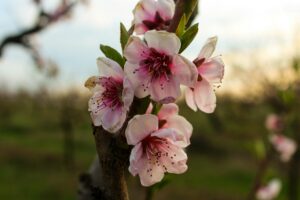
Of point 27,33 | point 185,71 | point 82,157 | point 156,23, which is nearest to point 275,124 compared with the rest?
point 27,33

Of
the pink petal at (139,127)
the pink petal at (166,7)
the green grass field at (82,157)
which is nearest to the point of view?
the pink petal at (139,127)

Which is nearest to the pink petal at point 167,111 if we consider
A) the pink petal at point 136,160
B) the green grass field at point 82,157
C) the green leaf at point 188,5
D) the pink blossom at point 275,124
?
the pink petal at point 136,160

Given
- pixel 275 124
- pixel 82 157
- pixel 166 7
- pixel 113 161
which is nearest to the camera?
pixel 113 161

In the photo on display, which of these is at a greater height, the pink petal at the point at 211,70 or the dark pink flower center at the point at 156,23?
the dark pink flower center at the point at 156,23

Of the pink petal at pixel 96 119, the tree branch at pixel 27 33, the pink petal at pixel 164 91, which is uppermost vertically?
the pink petal at pixel 164 91

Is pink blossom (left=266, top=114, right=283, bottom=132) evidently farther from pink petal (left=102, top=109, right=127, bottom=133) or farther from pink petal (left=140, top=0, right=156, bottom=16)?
pink petal (left=102, top=109, right=127, bottom=133)

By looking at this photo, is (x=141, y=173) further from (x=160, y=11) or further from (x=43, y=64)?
(x=43, y=64)

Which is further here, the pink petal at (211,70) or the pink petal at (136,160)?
the pink petal at (211,70)

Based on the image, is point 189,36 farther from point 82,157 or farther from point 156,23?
point 82,157

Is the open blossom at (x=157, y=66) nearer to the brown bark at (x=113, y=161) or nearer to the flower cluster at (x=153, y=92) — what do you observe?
the flower cluster at (x=153, y=92)
